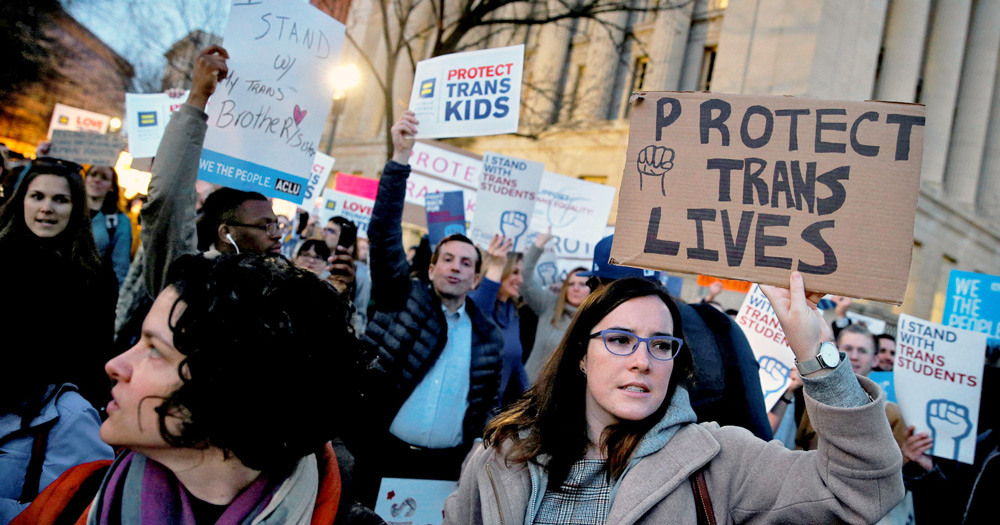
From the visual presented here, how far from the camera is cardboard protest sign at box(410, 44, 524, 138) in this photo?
4.57 metres

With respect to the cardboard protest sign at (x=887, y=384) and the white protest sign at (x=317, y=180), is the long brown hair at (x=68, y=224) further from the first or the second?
the cardboard protest sign at (x=887, y=384)

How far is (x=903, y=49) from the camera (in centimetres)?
1728

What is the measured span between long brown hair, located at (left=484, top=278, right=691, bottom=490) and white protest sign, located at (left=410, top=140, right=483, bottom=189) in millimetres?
6071

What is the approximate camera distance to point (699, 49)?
59.8ft

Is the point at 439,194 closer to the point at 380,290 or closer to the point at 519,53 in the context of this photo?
the point at 519,53

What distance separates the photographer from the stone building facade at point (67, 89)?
1939 cm

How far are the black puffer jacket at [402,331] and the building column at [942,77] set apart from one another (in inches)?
775

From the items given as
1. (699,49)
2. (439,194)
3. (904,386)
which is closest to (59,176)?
(439,194)

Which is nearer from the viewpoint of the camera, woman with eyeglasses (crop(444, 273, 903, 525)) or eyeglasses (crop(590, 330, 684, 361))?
woman with eyeglasses (crop(444, 273, 903, 525))

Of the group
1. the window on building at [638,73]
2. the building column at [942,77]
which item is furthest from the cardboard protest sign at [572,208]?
the building column at [942,77]

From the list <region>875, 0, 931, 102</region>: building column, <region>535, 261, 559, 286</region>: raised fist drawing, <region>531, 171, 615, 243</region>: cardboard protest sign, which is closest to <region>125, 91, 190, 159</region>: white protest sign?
<region>535, 261, 559, 286</region>: raised fist drawing

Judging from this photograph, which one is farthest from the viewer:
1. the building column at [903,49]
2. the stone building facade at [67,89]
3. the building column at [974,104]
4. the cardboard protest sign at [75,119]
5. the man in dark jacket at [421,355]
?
the building column at [974,104]

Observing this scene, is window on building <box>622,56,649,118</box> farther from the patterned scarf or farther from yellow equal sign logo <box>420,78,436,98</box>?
the patterned scarf

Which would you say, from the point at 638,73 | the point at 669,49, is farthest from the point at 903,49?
the point at 638,73
